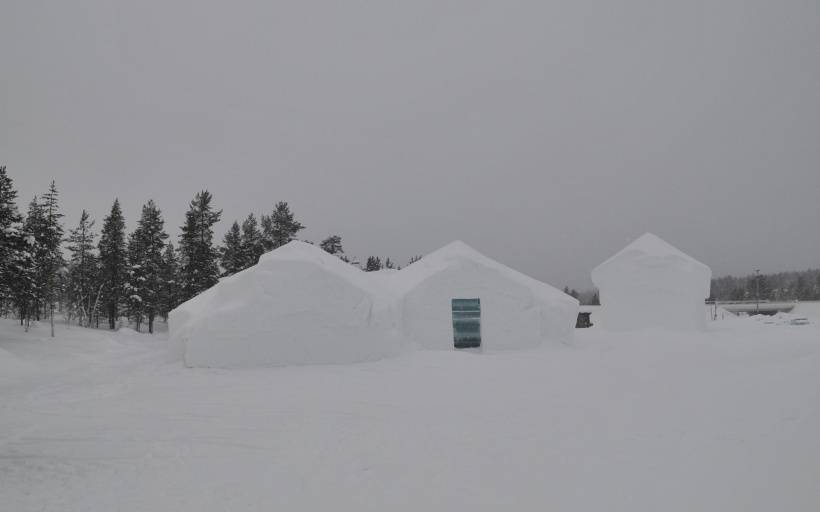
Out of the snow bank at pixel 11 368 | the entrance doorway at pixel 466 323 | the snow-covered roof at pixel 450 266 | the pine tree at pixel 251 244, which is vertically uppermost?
the pine tree at pixel 251 244

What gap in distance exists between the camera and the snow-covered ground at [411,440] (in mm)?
4629

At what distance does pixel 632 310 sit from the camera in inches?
1045

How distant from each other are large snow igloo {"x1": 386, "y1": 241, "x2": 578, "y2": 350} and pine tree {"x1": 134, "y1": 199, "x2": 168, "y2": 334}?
28.8 m

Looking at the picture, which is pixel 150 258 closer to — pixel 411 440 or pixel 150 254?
pixel 150 254

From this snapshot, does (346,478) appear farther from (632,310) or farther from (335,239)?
(335,239)

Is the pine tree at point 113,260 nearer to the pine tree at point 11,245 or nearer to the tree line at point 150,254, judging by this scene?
the tree line at point 150,254

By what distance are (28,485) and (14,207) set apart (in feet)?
88.6

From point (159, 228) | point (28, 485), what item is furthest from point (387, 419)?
point (159, 228)

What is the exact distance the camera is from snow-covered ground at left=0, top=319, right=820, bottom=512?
4.63 meters

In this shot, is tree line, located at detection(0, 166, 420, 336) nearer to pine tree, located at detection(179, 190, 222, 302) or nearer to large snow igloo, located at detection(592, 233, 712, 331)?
pine tree, located at detection(179, 190, 222, 302)

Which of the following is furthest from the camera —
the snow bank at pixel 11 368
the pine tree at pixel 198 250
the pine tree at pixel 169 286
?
the pine tree at pixel 169 286

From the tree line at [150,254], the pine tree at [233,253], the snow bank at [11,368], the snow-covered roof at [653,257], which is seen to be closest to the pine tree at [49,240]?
the tree line at [150,254]

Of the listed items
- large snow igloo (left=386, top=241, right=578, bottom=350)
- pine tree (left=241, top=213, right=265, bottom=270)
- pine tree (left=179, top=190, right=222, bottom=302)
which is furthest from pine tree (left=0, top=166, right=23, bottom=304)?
large snow igloo (left=386, top=241, right=578, bottom=350)

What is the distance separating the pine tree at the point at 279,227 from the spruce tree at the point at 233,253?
2.26 meters
